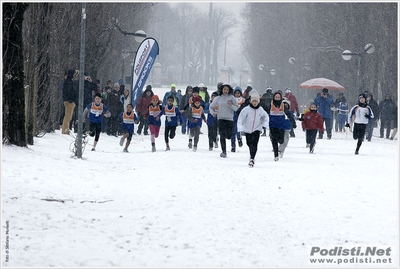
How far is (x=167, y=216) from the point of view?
9.46 m

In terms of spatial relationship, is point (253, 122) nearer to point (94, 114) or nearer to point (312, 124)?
point (94, 114)

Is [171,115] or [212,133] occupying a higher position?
[171,115]

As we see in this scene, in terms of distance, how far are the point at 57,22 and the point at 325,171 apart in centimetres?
1087

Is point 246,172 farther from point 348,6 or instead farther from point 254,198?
point 348,6

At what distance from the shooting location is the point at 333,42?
149 feet

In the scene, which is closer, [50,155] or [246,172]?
[246,172]

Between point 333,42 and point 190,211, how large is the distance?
121 feet

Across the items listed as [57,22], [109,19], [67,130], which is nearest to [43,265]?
[67,130]

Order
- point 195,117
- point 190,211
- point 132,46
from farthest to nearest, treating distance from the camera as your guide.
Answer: point 132,46 < point 195,117 < point 190,211

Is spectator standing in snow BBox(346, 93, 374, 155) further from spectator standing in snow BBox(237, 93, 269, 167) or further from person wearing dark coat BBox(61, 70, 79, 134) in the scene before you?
person wearing dark coat BBox(61, 70, 79, 134)

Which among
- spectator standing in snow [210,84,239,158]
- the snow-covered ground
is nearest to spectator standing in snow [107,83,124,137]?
spectator standing in snow [210,84,239,158]

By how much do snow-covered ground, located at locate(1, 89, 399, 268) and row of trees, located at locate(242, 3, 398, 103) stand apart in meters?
21.5

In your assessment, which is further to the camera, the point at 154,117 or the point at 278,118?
the point at 154,117

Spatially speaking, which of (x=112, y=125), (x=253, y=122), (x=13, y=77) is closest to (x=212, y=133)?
(x=253, y=122)
